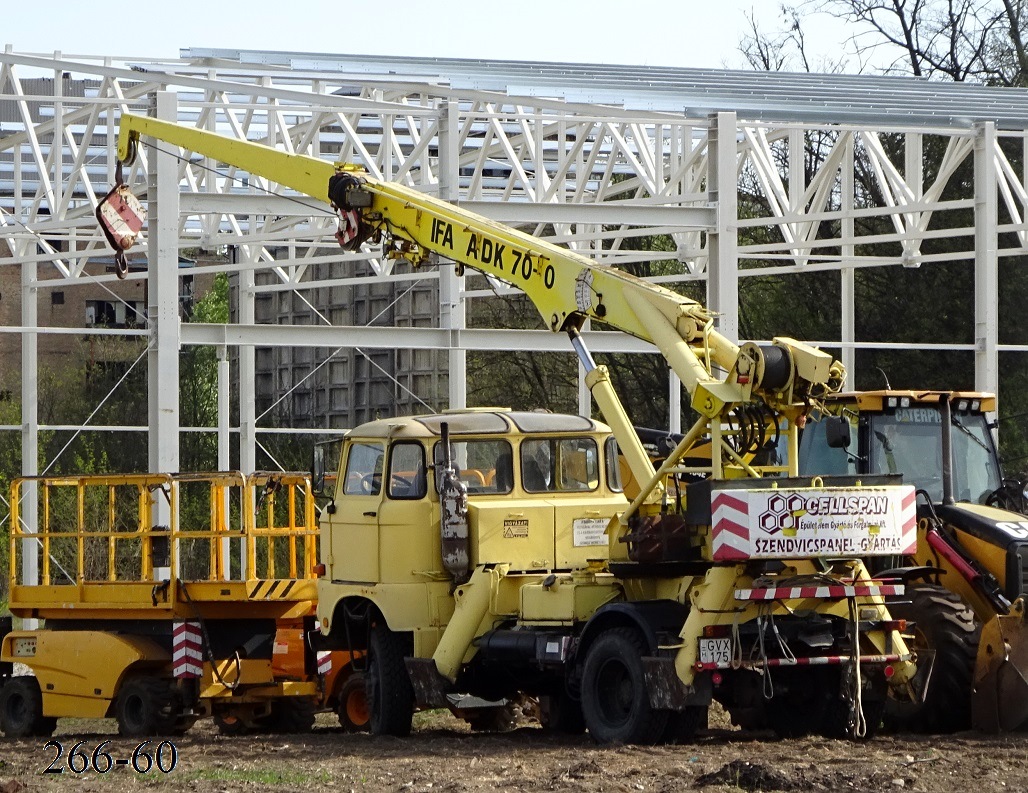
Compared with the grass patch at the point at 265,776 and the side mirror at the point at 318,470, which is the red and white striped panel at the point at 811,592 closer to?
the grass patch at the point at 265,776

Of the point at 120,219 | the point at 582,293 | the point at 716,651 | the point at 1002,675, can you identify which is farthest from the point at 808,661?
the point at 120,219

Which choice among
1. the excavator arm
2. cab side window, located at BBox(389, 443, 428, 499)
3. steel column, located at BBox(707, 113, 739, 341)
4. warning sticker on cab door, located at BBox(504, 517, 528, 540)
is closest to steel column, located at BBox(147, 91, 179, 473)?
the excavator arm

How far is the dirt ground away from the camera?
9.19 m

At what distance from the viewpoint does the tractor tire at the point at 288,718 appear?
14881 millimetres

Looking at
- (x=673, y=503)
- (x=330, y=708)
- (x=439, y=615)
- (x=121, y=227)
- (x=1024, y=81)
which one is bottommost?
(x=330, y=708)

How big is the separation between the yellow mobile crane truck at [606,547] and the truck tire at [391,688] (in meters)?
0.02

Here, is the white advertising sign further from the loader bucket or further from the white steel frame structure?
the white steel frame structure

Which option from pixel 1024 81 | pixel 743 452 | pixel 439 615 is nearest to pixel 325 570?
pixel 439 615

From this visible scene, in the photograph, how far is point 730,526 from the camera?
1033 cm

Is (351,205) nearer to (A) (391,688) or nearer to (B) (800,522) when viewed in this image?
(A) (391,688)

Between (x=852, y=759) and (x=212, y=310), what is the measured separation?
38151 millimetres

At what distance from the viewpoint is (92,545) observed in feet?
106

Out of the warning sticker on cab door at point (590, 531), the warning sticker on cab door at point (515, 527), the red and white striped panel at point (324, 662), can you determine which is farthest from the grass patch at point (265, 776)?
the red and white striped panel at point (324, 662)

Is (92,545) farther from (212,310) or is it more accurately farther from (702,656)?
(702,656)
